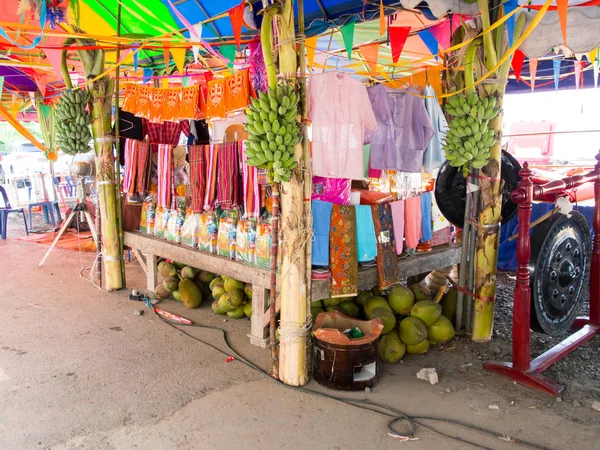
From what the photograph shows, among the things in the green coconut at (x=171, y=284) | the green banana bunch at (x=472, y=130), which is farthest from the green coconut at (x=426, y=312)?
the green coconut at (x=171, y=284)

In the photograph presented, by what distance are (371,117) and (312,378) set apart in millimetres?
2367

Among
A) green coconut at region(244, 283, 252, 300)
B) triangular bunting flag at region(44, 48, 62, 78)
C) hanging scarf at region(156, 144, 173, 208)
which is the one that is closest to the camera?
green coconut at region(244, 283, 252, 300)

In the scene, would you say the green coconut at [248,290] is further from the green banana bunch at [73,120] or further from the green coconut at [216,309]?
the green banana bunch at [73,120]

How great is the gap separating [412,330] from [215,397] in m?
1.85

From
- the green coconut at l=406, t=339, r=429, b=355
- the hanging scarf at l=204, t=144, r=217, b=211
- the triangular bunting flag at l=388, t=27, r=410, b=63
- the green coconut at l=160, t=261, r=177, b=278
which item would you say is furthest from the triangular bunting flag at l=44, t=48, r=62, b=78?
the green coconut at l=406, t=339, r=429, b=355

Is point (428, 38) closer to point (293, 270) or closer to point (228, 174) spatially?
point (228, 174)

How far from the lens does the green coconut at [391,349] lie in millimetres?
4121

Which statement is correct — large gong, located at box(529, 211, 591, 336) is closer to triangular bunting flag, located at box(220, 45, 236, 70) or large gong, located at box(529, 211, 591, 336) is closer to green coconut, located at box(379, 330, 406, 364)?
green coconut, located at box(379, 330, 406, 364)

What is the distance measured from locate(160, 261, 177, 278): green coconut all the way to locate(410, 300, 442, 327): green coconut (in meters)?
3.14

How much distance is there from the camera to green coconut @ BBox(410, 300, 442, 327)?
434cm

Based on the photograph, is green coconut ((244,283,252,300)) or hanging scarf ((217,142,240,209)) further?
green coconut ((244,283,252,300))

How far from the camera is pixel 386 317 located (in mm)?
4250

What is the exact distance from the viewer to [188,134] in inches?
258

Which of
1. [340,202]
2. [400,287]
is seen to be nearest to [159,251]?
[340,202]
